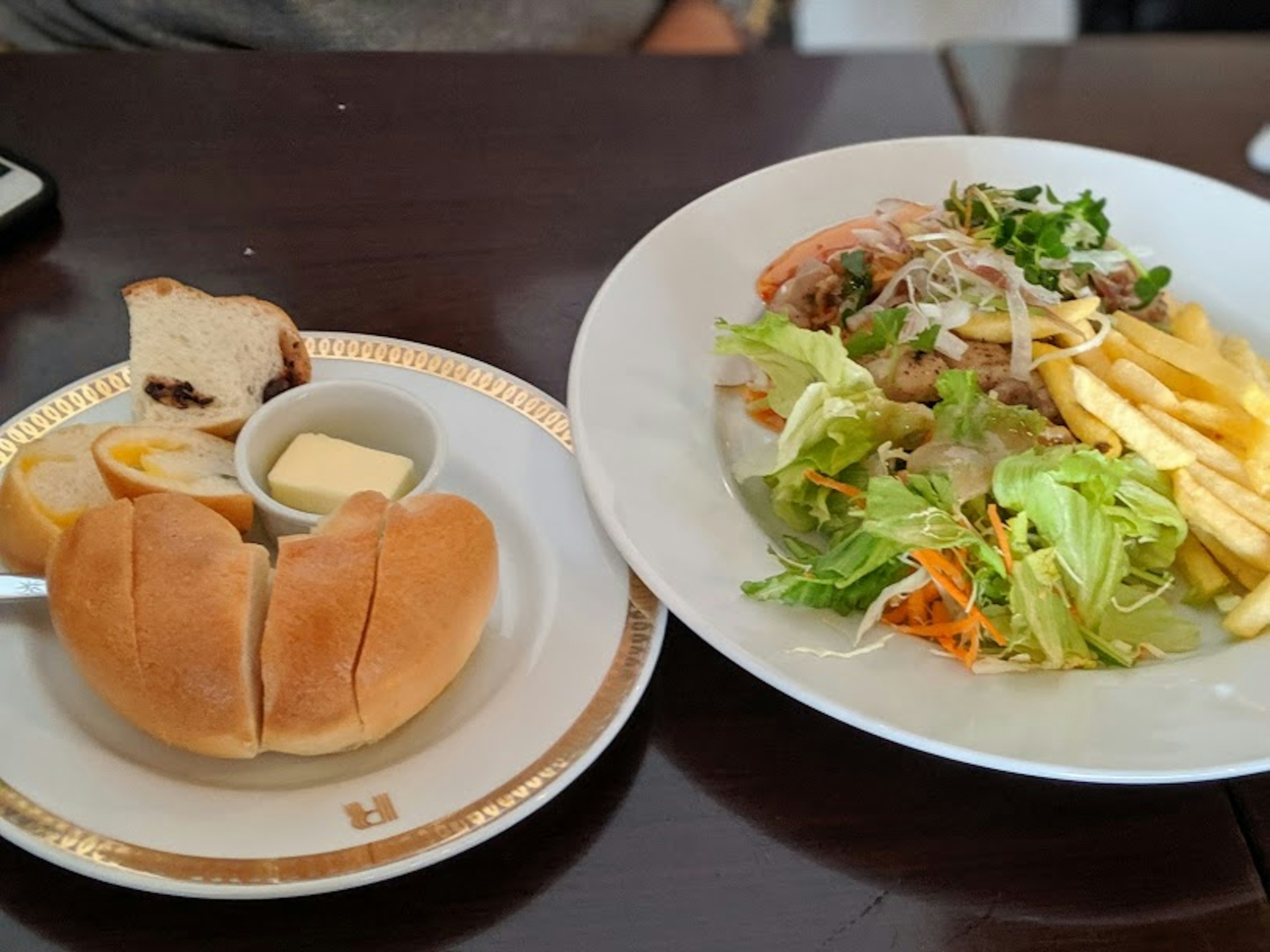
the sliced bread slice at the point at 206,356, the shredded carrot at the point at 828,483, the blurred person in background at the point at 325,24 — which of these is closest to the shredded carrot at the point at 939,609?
the shredded carrot at the point at 828,483

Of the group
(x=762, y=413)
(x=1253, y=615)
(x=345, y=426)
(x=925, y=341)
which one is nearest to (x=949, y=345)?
(x=925, y=341)

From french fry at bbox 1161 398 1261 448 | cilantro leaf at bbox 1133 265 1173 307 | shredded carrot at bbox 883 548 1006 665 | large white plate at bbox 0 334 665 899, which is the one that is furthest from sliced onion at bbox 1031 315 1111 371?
large white plate at bbox 0 334 665 899

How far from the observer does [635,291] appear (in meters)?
1.57

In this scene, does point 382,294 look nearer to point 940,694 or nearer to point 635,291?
point 635,291

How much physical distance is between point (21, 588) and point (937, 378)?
1.08m

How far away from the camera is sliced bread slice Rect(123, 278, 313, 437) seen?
4.52ft

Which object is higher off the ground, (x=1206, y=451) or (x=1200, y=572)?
(x=1206, y=451)

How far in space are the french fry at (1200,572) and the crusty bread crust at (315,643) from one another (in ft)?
3.06

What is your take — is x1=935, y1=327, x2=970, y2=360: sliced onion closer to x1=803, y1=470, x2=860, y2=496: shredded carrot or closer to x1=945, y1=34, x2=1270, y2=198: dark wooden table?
x1=803, y1=470, x2=860, y2=496: shredded carrot

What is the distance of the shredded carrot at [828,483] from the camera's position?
1391 mm

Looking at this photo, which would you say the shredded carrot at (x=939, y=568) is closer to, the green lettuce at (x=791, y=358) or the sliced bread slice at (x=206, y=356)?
the green lettuce at (x=791, y=358)

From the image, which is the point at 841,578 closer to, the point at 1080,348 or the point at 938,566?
the point at 938,566

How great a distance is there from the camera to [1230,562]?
1.37 meters

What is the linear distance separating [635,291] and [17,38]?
1.51 m
